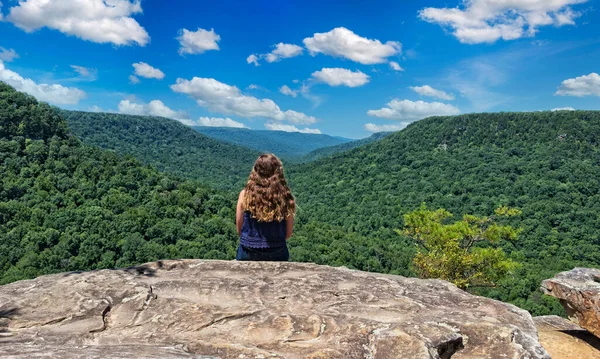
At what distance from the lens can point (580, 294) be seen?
8.43 m

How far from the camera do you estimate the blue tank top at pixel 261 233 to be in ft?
21.2

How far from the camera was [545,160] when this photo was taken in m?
Answer: 84.8

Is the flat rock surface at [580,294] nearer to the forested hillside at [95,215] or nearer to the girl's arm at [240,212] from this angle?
the girl's arm at [240,212]

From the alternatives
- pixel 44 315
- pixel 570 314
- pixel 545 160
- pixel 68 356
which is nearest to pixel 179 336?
pixel 68 356

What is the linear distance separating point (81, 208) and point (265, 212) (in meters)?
37.4

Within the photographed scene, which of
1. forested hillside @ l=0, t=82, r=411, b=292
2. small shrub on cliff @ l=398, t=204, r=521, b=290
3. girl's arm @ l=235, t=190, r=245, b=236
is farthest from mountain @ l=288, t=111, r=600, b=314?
girl's arm @ l=235, t=190, r=245, b=236

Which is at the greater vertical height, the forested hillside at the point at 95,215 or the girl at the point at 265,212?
the girl at the point at 265,212

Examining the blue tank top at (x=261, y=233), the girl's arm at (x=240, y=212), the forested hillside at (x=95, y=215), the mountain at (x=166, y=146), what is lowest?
the forested hillside at (x=95, y=215)

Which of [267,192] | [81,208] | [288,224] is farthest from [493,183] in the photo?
[267,192]

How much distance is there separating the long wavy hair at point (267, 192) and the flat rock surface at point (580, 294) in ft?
23.6

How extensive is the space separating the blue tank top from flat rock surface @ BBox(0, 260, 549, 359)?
1.96ft

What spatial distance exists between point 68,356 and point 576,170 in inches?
3659

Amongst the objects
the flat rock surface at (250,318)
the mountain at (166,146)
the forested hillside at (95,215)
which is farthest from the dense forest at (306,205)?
the mountain at (166,146)

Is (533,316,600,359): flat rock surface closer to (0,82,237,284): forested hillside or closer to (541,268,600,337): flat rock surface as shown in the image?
(541,268,600,337): flat rock surface
